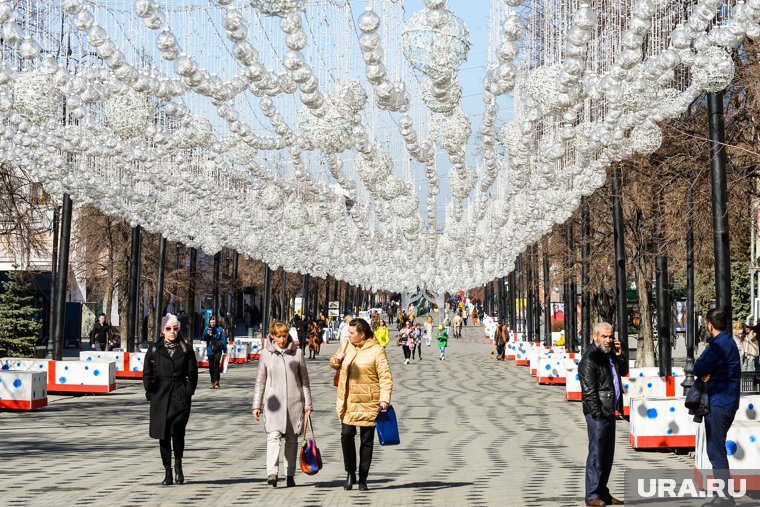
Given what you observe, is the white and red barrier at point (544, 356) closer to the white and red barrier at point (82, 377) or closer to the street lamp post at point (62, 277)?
the white and red barrier at point (82, 377)

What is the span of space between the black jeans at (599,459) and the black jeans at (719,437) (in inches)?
41.4

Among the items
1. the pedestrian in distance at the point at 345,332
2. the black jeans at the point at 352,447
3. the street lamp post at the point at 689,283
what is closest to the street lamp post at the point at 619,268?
the street lamp post at the point at 689,283

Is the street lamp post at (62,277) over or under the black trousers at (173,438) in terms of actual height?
over

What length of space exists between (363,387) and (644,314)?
27.3m

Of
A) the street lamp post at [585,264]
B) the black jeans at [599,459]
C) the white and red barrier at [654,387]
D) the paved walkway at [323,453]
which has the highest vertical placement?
the street lamp post at [585,264]

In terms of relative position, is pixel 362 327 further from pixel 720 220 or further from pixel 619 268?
pixel 619 268

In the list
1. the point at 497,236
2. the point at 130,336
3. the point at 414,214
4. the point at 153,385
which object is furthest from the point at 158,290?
the point at 153,385

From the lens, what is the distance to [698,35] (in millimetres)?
12203

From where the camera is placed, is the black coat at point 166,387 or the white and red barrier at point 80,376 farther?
the white and red barrier at point 80,376

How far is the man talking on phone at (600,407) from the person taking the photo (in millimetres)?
12273

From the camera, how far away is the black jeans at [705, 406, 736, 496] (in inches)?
497

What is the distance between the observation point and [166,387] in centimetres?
1412

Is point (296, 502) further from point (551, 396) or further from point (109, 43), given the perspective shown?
point (551, 396)

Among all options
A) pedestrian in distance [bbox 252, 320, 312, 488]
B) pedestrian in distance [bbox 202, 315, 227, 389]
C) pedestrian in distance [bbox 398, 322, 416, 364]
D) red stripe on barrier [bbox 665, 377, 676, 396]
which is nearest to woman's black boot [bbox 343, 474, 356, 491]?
pedestrian in distance [bbox 252, 320, 312, 488]
